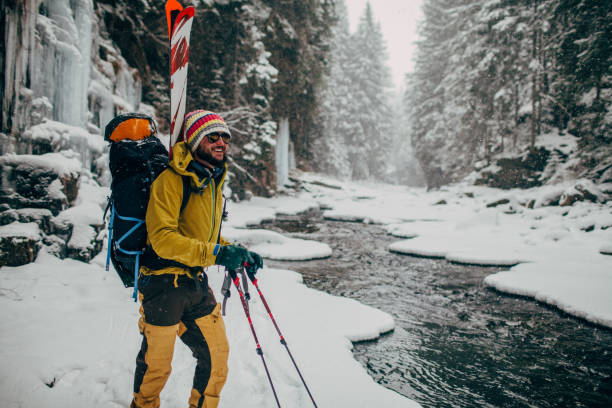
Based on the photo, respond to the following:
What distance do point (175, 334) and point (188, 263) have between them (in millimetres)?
513

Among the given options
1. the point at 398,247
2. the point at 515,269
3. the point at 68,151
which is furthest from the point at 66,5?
the point at 515,269

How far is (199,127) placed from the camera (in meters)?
2.35

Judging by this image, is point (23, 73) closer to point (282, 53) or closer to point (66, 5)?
point (66, 5)

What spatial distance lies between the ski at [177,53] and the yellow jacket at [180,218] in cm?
37

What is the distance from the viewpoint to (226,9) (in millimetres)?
16812

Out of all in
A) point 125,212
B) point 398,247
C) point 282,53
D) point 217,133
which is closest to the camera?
point 125,212

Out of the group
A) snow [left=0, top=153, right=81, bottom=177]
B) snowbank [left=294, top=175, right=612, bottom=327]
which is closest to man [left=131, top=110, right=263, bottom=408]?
snow [left=0, top=153, right=81, bottom=177]

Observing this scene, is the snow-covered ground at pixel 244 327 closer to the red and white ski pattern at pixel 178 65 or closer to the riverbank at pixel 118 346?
the riverbank at pixel 118 346

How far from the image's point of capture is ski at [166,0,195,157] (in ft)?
8.37

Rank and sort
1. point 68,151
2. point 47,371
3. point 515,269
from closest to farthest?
point 47,371, point 68,151, point 515,269

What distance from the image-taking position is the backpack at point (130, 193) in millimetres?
2152

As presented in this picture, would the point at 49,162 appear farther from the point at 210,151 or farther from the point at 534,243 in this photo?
the point at 534,243

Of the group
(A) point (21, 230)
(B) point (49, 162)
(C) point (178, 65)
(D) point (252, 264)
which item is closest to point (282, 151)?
(B) point (49, 162)

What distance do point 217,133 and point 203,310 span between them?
1.19 meters
